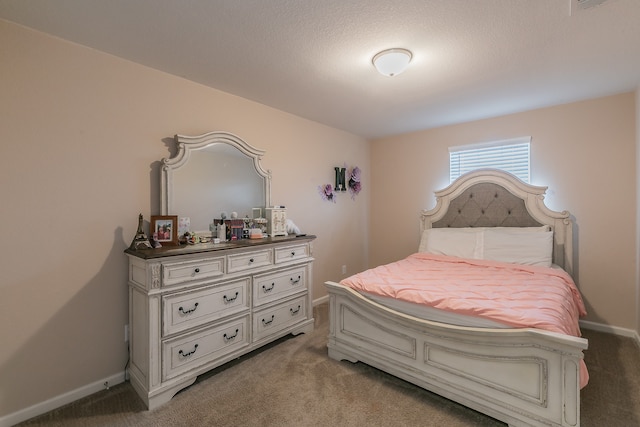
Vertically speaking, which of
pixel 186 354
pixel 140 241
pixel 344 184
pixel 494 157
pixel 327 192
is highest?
pixel 494 157

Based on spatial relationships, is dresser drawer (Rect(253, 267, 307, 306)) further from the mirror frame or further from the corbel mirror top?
the mirror frame

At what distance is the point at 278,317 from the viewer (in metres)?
2.72

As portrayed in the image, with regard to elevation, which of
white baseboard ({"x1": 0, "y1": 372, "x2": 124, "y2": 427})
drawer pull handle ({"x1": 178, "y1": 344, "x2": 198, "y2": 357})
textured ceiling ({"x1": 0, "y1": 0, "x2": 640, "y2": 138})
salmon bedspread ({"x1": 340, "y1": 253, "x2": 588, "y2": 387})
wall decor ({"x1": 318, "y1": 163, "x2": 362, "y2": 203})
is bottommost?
white baseboard ({"x1": 0, "y1": 372, "x2": 124, "y2": 427})

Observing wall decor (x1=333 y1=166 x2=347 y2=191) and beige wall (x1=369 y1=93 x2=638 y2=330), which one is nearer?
beige wall (x1=369 y1=93 x2=638 y2=330)

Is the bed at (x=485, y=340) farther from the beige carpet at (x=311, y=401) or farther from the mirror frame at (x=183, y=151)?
the mirror frame at (x=183, y=151)

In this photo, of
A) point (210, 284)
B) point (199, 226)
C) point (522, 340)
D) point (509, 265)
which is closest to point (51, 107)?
point (199, 226)

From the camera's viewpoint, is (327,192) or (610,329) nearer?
(610,329)

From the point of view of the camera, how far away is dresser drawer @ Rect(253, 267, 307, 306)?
255cm

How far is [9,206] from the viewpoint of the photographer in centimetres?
176

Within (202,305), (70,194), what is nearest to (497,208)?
(202,305)

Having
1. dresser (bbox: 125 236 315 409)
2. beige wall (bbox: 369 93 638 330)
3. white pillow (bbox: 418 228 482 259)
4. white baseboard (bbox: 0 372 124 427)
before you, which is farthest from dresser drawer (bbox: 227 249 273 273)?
beige wall (bbox: 369 93 638 330)

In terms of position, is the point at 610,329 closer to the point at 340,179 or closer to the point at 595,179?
the point at 595,179

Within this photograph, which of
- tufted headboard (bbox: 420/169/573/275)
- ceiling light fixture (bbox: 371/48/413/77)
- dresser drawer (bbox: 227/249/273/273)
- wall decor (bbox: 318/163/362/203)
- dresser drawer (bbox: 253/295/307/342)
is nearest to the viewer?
ceiling light fixture (bbox: 371/48/413/77)

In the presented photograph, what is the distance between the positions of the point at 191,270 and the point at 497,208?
3332 mm
